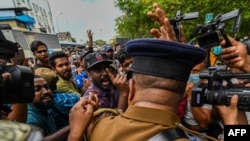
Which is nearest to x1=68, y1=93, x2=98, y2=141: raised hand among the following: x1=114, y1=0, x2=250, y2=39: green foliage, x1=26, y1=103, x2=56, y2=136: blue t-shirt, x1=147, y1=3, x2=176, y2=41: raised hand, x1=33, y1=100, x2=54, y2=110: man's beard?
x1=147, y1=3, x2=176, y2=41: raised hand

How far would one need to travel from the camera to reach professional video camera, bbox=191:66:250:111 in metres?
1.79

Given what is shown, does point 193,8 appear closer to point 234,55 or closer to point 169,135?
point 234,55

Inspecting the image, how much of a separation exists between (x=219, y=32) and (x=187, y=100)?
3.54ft

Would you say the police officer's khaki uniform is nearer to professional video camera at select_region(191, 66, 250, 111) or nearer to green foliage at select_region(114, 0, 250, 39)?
professional video camera at select_region(191, 66, 250, 111)

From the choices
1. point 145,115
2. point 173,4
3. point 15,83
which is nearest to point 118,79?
point 15,83

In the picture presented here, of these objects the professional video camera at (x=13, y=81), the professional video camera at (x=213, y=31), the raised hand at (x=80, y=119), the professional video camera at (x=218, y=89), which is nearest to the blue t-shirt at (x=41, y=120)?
the professional video camera at (x=13, y=81)

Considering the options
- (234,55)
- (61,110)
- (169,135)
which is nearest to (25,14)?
(61,110)

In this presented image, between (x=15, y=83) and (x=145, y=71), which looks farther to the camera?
(x=15, y=83)

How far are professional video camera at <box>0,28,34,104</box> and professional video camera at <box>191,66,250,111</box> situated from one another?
3.22 ft

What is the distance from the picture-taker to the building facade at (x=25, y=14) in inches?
1660

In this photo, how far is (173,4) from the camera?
11.3 meters

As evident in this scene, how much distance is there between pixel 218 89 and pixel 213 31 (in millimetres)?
372

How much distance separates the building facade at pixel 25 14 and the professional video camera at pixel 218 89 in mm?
26842

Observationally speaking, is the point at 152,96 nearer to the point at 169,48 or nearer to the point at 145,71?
the point at 145,71
